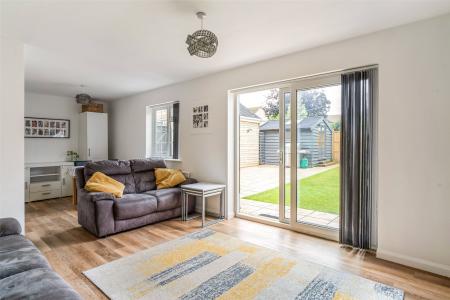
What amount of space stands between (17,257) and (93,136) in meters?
5.02

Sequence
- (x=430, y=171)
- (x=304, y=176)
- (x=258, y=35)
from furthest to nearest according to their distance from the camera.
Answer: (x=304, y=176), (x=258, y=35), (x=430, y=171)

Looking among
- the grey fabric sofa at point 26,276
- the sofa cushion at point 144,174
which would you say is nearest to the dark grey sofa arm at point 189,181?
the sofa cushion at point 144,174

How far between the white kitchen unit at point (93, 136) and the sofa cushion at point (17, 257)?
178 inches

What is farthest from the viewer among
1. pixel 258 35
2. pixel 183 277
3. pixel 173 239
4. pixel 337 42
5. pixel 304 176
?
pixel 304 176

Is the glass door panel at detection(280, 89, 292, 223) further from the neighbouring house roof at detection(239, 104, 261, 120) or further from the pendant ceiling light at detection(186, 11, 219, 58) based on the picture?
the pendant ceiling light at detection(186, 11, 219, 58)

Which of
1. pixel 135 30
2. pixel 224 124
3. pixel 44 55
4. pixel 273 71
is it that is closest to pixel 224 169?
pixel 224 124

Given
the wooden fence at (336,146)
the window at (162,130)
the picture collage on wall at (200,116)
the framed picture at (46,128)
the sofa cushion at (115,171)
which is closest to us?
the wooden fence at (336,146)

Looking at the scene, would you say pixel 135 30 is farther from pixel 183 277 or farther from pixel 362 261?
pixel 362 261

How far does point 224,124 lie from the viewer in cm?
416

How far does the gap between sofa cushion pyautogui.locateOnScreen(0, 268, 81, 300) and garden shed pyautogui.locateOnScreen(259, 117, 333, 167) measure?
2958mm

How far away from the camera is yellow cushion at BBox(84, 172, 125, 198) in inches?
140

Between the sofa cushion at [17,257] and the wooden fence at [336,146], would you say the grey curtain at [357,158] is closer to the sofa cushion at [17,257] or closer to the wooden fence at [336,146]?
the wooden fence at [336,146]

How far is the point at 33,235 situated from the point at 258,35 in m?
3.92

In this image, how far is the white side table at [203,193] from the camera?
3.73 m
